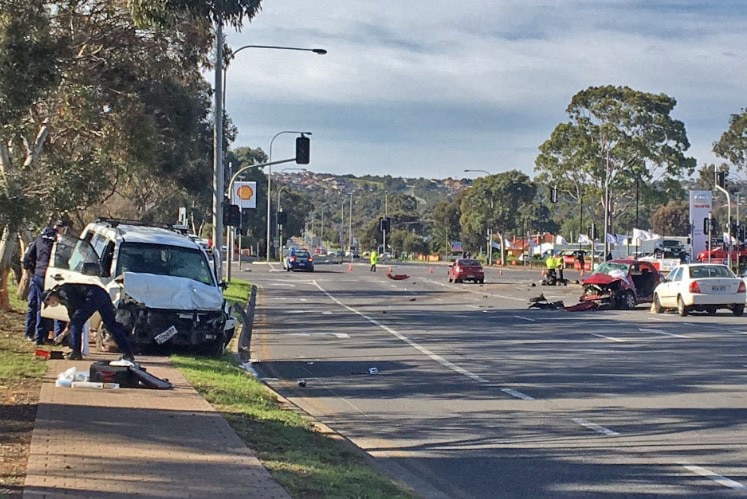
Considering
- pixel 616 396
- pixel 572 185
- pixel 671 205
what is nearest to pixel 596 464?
pixel 616 396

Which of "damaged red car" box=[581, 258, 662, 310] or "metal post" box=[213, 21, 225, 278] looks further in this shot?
"damaged red car" box=[581, 258, 662, 310]

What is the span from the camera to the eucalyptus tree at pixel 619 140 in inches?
3041

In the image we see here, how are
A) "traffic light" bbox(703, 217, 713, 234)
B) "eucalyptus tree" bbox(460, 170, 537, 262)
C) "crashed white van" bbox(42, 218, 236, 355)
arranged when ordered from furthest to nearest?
1. "eucalyptus tree" bbox(460, 170, 537, 262)
2. "traffic light" bbox(703, 217, 713, 234)
3. "crashed white van" bbox(42, 218, 236, 355)

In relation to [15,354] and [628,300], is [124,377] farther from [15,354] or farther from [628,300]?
[628,300]

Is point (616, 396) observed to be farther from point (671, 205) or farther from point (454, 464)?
point (671, 205)

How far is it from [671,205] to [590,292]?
4876 inches

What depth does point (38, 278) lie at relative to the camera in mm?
16062

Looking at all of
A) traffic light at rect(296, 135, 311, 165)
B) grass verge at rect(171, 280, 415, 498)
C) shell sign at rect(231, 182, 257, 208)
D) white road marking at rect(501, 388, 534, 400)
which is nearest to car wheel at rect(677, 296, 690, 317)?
traffic light at rect(296, 135, 311, 165)

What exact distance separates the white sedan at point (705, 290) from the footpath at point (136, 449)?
19.8 meters

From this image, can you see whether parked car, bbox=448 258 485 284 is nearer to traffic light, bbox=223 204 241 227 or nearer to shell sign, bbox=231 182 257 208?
shell sign, bbox=231 182 257 208

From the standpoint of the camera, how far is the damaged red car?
105 feet

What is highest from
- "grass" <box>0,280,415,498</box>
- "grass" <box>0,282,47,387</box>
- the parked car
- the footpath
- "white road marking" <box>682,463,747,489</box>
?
the parked car

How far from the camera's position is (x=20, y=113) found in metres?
14.0

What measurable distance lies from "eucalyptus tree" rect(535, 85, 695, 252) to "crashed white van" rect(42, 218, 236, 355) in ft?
205
